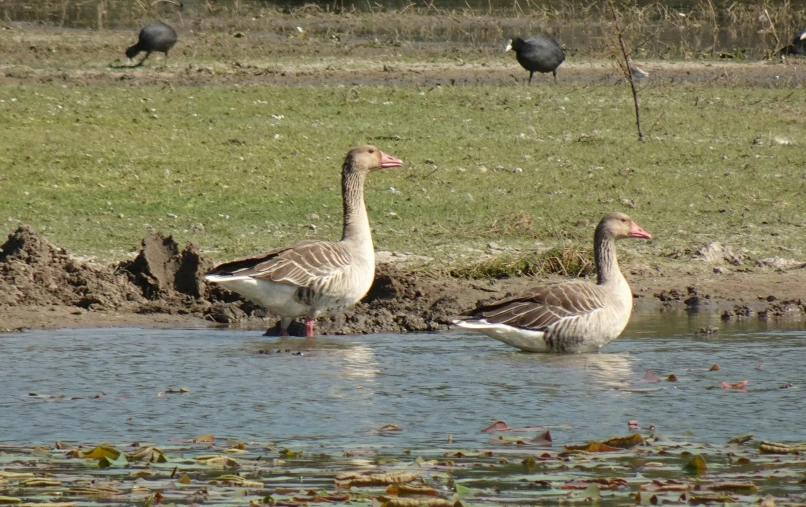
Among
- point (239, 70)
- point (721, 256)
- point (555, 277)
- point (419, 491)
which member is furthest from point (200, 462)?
point (239, 70)

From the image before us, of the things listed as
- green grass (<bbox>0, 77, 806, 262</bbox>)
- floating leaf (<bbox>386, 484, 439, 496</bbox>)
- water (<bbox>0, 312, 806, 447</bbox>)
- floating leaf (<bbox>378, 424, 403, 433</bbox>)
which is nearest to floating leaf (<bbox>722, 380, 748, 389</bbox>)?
water (<bbox>0, 312, 806, 447</bbox>)

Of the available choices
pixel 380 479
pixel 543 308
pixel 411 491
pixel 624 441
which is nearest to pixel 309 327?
pixel 543 308

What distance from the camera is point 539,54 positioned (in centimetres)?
2270

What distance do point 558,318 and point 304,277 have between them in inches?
70.7

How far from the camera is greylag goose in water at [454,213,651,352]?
899 cm

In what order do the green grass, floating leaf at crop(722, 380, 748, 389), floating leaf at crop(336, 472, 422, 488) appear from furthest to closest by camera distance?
the green grass < floating leaf at crop(722, 380, 748, 389) < floating leaf at crop(336, 472, 422, 488)

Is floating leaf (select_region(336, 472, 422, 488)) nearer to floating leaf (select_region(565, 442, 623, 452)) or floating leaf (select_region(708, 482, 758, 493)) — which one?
floating leaf (select_region(565, 442, 623, 452))

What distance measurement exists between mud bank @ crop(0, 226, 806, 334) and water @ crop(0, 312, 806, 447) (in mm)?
386

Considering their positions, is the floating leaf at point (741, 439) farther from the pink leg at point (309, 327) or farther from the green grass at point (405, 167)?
the green grass at point (405, 167)

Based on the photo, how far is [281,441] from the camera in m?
6.41

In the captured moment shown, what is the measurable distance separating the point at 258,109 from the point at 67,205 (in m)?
5.84

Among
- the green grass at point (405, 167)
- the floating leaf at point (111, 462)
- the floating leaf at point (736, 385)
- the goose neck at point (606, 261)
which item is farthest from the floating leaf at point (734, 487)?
the green grass at point (405, 167)

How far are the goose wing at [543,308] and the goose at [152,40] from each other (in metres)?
15.4

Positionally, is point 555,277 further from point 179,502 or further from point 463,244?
point 179,502
